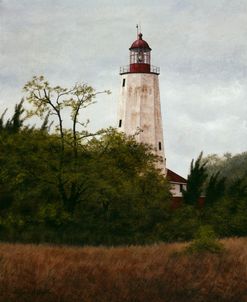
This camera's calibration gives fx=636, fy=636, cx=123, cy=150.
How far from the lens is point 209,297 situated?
14.6 m

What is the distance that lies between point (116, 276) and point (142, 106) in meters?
33.2

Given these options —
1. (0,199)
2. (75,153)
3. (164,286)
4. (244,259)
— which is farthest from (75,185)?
(164,286)

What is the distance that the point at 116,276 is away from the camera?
14.6 meters

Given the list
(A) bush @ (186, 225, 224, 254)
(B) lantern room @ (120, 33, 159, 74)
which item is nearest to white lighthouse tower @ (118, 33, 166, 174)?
(B) lantern room @ (120, 33, 159, 74)

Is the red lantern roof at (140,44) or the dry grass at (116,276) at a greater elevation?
the red lantern roof at (140,44)

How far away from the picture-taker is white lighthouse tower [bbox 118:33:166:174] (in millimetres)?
46875

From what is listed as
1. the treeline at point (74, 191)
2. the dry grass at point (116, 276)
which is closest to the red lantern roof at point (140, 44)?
the treeline at point (74, 191)

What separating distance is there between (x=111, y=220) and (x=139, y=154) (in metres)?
3.71

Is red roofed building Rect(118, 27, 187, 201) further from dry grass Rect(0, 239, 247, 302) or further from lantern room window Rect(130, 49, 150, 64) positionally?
dry grass Rect(0, 239, 247, 302)

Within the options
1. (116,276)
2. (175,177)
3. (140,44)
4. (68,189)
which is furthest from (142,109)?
(116,276)

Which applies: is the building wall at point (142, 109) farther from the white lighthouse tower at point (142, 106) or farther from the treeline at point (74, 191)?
the treeline at point (74, 191)

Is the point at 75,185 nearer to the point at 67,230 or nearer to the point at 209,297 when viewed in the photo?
the point at 67,230

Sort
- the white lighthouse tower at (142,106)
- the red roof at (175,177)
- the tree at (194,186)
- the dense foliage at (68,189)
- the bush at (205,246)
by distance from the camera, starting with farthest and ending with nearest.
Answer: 1. the red roof at (175,177)
2. the white lighthouse tower at (142,106)
3. the tree at (194,186)
4. the dense foliage at (68,189)
5. the bush at (205,246)

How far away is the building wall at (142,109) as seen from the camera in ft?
154
